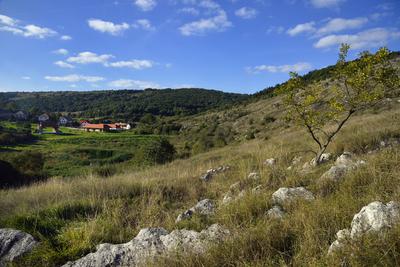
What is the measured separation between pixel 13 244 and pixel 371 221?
3829mm

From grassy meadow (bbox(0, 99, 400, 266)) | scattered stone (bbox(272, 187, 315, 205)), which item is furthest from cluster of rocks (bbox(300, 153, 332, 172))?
scattered stone (bbox(272, 187, 315, 205))

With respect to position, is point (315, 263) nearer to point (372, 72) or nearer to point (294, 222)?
point (294, 222)

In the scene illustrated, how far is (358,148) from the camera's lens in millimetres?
9180

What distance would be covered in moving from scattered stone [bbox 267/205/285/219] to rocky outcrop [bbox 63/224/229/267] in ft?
2.11

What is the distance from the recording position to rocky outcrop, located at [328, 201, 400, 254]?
2631 millimetres

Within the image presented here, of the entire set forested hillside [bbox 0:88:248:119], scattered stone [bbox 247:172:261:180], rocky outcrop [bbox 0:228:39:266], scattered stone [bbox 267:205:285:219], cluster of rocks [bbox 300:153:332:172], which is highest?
forested hillside [bbox 0:88:248:119]

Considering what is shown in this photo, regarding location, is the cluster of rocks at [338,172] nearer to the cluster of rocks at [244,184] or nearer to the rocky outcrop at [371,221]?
the cluster of rocks at [244,184]

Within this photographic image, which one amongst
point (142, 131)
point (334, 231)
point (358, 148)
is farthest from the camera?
point (142, 131)

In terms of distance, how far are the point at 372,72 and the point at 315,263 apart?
7571 millimetres

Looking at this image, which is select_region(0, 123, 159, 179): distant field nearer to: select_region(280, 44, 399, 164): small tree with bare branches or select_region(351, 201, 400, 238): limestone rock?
select_region(280, 44, 399, 164): small tree with bare branches

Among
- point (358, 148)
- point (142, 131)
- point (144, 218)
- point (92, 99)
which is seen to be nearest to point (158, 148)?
point (358, 148)

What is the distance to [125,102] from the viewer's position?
152875mm

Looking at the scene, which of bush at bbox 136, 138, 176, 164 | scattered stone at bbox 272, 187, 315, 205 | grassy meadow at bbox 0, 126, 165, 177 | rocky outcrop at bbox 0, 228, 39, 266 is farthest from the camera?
grassy meadow at bbox 0, 126, 165, 177

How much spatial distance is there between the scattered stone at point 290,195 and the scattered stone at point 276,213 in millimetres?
283
